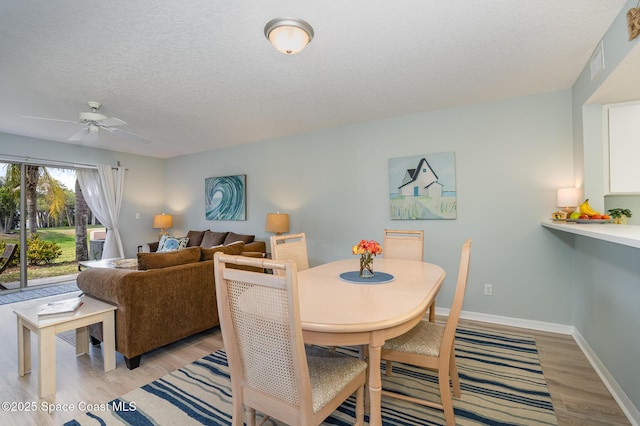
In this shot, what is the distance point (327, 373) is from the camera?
133 cm

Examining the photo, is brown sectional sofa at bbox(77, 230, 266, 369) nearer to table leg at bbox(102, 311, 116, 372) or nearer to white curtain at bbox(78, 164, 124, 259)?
table leg at bbox(102, 311, 116, 372)

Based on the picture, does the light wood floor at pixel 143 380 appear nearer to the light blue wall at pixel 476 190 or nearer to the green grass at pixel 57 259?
the light blue wall at pixel 476 190

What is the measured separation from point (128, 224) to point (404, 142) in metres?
5.21

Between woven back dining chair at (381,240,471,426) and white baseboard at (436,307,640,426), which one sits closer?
woven back dining chair at (381,240,471,426)

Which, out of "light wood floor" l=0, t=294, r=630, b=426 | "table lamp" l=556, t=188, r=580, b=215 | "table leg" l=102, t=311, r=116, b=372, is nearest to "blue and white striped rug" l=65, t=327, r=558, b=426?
"light wood floor" l=0, t=294, r=630, b=426

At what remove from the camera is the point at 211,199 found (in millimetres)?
5426

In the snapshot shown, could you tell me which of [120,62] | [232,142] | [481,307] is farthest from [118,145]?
[481,307]

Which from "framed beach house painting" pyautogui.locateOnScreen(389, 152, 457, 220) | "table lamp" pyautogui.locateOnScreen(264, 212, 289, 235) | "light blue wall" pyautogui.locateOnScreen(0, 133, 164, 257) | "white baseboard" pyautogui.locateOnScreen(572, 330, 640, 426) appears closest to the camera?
"white baseboard" pyautogui.locateOnScreen(572, 330, 640, 426)

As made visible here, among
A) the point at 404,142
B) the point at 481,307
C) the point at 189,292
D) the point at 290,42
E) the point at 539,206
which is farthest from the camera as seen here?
the point at 404,142

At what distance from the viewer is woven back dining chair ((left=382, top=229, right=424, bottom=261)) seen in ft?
8.87

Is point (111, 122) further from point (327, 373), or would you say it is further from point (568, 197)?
point (568, 197)

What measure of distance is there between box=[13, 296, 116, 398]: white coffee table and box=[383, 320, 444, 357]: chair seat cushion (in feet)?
6.95

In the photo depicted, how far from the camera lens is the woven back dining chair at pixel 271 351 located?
104 cm

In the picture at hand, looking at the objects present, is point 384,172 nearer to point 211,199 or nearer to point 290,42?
point 290,42
